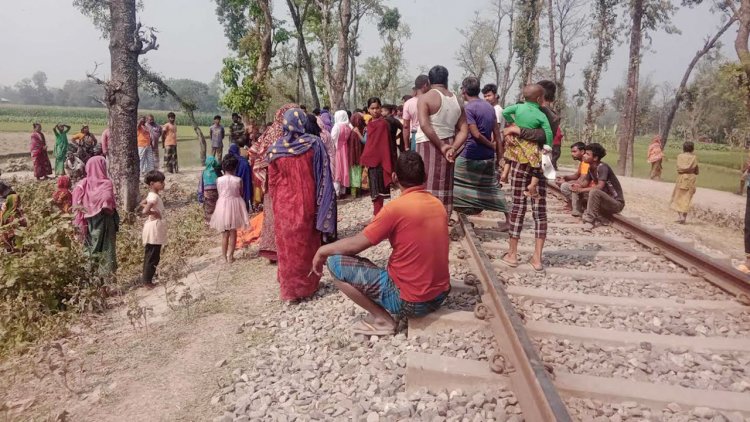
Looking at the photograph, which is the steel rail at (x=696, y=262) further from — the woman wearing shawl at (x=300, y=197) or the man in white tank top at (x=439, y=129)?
the woman wearing shawl at (x=300, y=197)

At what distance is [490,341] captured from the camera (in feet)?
10.4

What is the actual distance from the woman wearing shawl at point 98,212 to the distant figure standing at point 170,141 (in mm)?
8723

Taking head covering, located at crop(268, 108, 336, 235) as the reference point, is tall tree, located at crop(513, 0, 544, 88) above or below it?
above

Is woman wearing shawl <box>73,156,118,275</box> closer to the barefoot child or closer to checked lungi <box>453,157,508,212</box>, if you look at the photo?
the barefoot child

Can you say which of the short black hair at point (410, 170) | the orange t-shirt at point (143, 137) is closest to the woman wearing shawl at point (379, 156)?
the short black hair at point (410, 170)

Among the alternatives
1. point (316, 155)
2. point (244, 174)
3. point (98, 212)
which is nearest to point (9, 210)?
point (98, 212)

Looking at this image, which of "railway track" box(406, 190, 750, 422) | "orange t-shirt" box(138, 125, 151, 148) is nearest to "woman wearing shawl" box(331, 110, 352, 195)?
"railway track" box(406, 190, 750, 422)

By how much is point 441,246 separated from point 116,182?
28.4ft

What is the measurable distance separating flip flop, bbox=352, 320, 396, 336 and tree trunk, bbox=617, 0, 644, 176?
18.7m

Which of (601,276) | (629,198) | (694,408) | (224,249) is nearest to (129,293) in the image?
(224,249)

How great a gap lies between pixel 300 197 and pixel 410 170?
5.16ft

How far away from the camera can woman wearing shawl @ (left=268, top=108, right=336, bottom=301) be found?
14.7ft

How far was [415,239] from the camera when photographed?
319 cm

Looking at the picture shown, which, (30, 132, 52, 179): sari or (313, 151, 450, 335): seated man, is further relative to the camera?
(30, 132, 52, 179): sari
